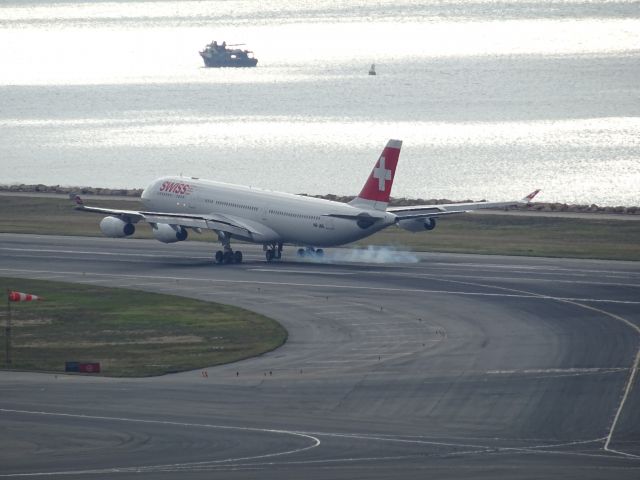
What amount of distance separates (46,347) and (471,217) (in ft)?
200

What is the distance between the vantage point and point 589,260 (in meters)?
96.2

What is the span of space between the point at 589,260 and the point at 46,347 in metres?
44.2

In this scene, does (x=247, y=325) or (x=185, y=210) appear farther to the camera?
(x=185, y=210)

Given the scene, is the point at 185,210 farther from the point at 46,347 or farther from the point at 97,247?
the point at 46,347

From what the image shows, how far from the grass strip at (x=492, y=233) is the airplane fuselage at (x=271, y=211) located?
31.9 feet

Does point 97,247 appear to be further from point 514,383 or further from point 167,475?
point 167,475

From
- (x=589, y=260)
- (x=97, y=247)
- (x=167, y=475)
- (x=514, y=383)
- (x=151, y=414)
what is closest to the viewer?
(x=167, y=475)

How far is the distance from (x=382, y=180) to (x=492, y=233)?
2711cm

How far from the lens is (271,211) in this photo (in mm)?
93875

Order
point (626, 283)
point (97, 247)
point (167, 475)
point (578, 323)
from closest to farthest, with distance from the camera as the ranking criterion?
point (167, 475) < point (578, 323) < point (626, 283) < point (97, 247)

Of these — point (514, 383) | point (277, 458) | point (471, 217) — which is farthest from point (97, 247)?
point (277, 458)

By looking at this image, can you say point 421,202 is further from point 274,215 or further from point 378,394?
point 378,394

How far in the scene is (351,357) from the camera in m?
62.7

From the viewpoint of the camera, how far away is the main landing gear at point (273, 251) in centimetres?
9606
